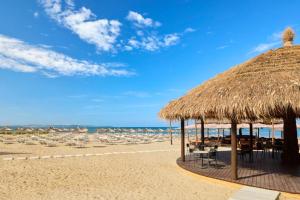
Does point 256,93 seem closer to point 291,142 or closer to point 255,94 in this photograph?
point 255,94

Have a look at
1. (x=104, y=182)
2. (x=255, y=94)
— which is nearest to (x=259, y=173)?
(x=255, y=94)

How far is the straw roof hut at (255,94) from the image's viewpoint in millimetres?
7395

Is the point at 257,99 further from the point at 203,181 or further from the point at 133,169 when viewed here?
the point at 133,169

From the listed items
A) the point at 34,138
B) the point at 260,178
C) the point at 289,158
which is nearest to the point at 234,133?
the point at 260,178

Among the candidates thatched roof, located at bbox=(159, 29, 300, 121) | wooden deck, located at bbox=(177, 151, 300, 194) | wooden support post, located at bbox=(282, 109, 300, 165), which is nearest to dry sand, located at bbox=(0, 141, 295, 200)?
wooden deck, located at bbox=(177, 151, 300, 194)

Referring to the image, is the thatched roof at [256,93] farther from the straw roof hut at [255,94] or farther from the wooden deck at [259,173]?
the wooden deck at [259,173]

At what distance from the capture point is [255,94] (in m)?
7.73

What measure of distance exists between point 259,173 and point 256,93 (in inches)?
111

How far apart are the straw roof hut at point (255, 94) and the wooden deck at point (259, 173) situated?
111 centimetres

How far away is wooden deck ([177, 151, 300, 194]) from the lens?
752 centimetres

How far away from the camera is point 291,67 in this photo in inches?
332

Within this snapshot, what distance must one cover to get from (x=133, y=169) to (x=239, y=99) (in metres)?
4.82

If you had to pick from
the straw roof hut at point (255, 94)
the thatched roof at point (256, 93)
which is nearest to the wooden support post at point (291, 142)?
the straw roof hut at point (255, 94)

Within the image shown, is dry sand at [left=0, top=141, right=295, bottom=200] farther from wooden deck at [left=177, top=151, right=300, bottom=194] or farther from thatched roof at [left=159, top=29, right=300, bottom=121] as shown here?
thatched roof at [left=159, top=29, right=300, bottom=121]
